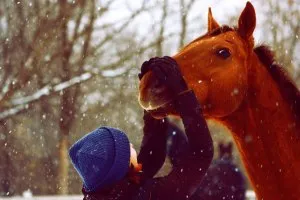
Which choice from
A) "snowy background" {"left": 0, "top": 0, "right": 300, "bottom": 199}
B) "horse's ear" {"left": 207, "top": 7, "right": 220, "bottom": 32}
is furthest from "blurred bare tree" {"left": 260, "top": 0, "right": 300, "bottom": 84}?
"horse's ear" {"left": 207, "top": 7, "right": 220, "bottom": 32}

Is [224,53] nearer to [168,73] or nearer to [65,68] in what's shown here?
[168,73]

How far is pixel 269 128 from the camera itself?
2.04 meters

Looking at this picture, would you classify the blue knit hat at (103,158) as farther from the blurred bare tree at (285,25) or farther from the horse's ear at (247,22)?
the blurred bare tree at (285,25)

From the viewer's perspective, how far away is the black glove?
5.99ft

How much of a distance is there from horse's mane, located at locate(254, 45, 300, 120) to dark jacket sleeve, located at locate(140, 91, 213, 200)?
43cm

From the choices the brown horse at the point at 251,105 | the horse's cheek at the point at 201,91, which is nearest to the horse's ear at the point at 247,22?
the brown horse at the point at 251,105

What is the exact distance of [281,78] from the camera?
2.13 meters

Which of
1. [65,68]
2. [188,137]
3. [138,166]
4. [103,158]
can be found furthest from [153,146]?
[65,68]

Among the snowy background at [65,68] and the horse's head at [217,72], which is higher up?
the horse's head at [217,72]

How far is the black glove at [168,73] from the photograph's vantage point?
5.99ft

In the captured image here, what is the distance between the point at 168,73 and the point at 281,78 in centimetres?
53

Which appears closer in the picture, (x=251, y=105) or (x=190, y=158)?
(x=190, y=158)

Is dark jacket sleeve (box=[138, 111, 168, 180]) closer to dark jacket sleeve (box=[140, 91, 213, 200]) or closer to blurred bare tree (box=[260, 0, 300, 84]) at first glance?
dark jacket sleeve (box=[140, 91, 213, 200])

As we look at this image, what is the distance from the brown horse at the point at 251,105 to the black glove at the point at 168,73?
0.12 metres
